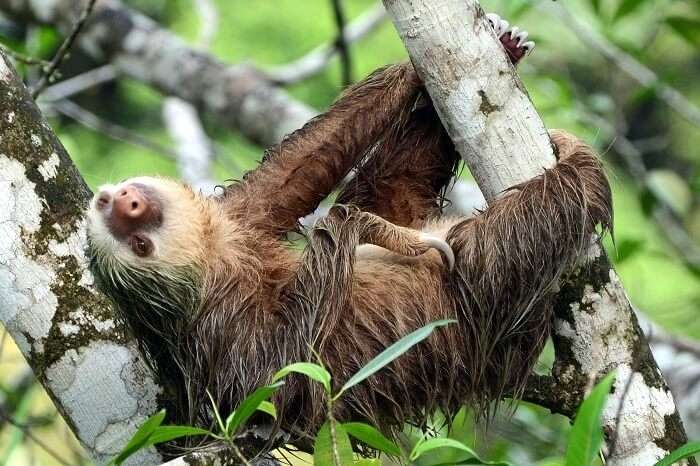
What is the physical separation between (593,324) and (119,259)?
1.72 m

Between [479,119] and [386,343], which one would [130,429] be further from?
[479,119]

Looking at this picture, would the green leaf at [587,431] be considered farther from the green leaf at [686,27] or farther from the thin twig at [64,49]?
the green leaf at [686,27]

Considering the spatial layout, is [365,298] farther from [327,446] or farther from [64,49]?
[64,49]

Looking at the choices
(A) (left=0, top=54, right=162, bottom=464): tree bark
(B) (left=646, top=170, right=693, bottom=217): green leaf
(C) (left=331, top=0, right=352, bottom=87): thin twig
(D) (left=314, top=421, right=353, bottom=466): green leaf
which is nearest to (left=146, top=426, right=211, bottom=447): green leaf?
(D) (left=314, top=421, right=353, bottom=466): green leaf

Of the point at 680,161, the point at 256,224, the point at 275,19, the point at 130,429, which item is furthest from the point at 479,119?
the point at 680,161

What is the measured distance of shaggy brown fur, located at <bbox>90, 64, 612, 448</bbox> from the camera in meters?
3.60

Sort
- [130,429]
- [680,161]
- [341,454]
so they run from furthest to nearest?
[680,161] → [130,429] → [341,454]

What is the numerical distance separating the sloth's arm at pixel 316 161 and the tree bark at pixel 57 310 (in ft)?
3.26

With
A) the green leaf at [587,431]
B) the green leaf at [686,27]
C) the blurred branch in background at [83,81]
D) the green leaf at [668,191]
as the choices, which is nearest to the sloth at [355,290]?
the green leaf at [587,431]

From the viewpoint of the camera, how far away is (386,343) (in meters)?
3.79

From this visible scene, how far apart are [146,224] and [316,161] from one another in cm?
81

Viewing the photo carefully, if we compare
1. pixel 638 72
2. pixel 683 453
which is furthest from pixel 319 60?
pixel 683 453

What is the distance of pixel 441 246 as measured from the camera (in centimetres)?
370

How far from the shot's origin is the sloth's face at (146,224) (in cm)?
369
